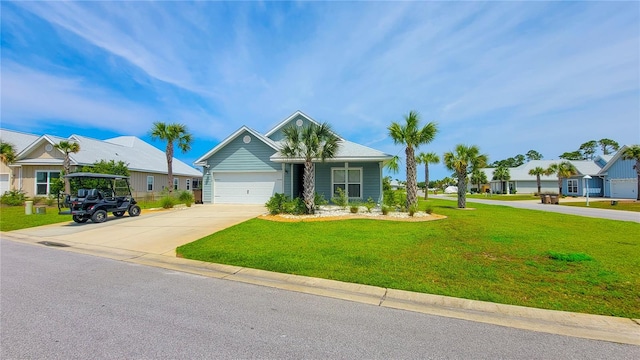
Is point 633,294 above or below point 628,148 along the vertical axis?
below

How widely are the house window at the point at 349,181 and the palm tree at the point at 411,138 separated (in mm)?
3512

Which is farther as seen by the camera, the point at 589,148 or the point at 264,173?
the point at 589,148

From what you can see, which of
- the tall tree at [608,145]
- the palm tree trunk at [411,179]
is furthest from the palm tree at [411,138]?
the tall tree at [608,145]

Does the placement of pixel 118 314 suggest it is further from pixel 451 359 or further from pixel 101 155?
pixel 101 155

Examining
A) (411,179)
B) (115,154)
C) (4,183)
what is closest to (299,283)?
(411,179)

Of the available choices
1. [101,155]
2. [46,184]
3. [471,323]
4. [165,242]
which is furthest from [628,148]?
[46,184]

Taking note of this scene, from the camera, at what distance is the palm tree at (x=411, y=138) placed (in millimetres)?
13602

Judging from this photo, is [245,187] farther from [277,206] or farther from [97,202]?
[97,202]

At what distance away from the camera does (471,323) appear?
11.6 ft

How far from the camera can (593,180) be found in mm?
38781

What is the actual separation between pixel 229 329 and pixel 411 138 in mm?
12298

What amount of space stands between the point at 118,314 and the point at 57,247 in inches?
259

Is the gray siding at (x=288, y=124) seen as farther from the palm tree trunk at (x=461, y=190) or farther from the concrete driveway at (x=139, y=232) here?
the palm tree trunk at (x=461, y=190)

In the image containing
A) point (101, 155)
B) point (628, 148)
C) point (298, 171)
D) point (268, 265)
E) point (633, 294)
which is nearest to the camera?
point (633, 294)
